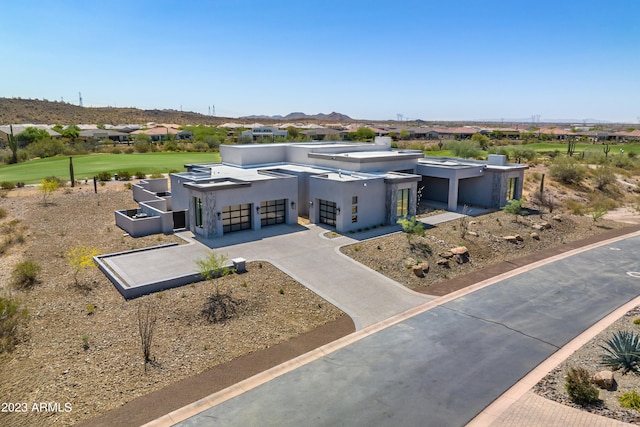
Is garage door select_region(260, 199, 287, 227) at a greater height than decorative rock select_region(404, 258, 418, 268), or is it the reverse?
garage door select_region(260, 199, 287, 227)

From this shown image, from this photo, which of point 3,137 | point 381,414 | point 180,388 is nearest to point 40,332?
point 180,388

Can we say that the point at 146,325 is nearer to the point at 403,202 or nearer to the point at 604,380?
the point at 604,380

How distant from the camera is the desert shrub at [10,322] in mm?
13484

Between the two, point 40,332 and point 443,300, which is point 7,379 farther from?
point 443,300

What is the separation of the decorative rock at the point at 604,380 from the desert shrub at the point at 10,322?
16911 mm

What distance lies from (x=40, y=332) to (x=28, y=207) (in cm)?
2302

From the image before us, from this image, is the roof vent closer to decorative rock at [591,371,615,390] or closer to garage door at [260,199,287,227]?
garage door at [260,199,287,227]

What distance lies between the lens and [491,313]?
16.6 metres

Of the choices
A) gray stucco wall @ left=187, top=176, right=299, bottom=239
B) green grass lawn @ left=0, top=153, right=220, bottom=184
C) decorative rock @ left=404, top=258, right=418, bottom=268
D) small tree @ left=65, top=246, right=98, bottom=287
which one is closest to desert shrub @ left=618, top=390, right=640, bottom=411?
decorative rock @ left=404, top=258, right=418, bottom=268

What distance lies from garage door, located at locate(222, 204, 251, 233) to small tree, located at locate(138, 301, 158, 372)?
35.1 feet

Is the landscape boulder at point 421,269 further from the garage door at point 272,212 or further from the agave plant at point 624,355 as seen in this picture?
the garage door at point 272,212

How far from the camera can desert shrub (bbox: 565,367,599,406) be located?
10.5 metres

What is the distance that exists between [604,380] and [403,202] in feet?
66.7

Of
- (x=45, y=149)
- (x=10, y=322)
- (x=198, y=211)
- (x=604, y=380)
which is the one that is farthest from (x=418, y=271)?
(x=45, y=149)
